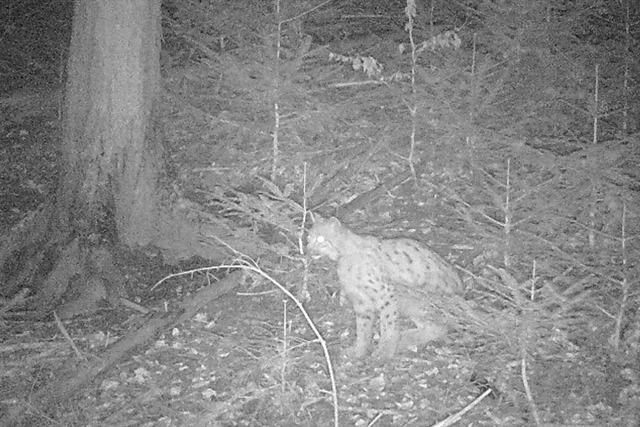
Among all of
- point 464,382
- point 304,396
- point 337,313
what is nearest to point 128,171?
point 337,313

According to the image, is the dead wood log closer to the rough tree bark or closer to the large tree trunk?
the rough tree bark

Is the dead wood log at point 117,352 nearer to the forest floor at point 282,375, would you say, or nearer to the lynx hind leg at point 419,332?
the forest floor at point 282,375

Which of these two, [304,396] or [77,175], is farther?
[77,175]

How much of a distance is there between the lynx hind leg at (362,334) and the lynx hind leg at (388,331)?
0.26 ft

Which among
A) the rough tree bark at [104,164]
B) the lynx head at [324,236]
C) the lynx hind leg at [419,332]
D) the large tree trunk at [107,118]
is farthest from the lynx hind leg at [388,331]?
the large tree trunk at [107,118]

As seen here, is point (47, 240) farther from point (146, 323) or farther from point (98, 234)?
point (146, 323)

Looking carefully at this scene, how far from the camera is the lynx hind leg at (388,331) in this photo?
5320mm

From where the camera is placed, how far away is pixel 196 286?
6789mm

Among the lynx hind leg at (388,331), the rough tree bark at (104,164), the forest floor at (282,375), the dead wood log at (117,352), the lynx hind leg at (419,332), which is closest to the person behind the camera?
the forest floor at (282,375)

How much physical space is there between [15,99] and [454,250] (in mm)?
9608

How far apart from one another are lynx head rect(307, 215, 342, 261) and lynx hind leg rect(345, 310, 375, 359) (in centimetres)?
57

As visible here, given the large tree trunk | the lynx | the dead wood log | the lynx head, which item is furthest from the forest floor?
the large tree trunk

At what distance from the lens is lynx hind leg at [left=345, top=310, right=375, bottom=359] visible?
537 cm

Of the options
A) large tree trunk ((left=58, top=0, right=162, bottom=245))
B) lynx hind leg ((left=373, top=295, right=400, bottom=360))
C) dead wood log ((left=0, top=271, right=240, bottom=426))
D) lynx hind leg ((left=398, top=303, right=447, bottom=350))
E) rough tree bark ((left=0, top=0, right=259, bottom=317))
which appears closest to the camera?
dead wood log ((left=0, top=271, right=240, bottom=426))
